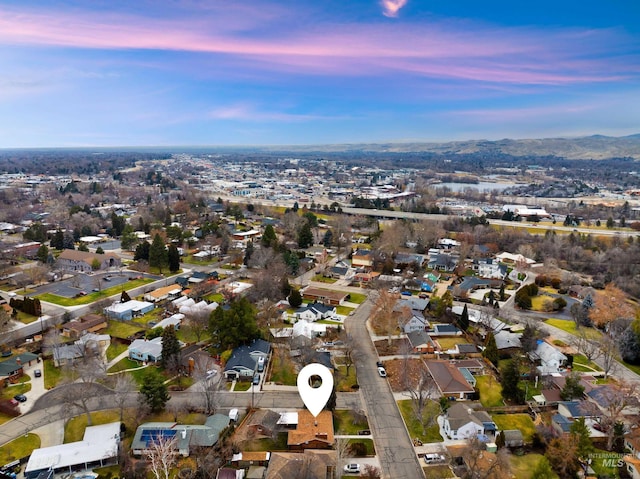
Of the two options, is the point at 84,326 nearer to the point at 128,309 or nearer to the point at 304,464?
the point at 128,309

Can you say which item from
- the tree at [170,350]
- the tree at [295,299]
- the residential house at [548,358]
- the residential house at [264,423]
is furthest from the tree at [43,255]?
the residential house at [548,358]

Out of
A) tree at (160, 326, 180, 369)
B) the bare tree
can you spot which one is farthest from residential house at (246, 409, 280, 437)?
tree at (160, 326, 180, 369)

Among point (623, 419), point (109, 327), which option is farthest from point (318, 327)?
point (623, 419)

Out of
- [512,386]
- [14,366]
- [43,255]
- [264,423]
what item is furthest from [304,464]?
[43,255]

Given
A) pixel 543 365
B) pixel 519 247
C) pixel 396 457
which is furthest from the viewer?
pixel 519 247

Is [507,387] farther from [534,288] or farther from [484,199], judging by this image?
[484,199]
